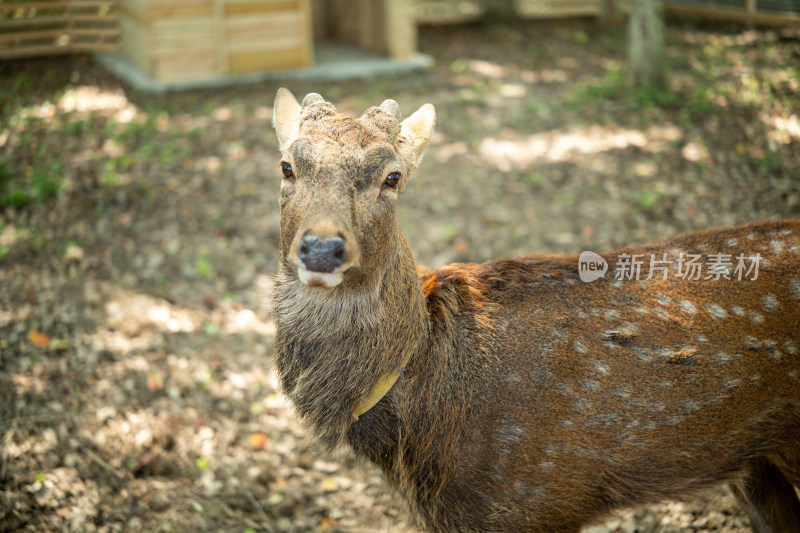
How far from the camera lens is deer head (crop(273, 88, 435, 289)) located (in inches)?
92.0

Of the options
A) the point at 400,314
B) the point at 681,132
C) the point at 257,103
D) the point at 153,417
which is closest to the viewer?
the point at 400,314

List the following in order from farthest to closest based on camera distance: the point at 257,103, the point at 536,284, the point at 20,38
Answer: the point at 20,38 → the point at 257,103 → the point at 536,284

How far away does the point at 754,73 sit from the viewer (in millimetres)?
7703

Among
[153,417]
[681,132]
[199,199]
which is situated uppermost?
[681,132]

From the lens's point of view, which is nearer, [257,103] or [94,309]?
[94,309]

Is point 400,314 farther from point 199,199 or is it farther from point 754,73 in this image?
point 754,73

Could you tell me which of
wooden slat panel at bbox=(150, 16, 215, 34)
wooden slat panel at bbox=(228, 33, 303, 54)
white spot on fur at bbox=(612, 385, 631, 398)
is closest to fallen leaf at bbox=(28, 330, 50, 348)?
white spot on fur at bbox=(612, 385, 631, 398)

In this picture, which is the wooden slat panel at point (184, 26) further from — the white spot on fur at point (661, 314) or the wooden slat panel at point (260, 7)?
the white spot on fur at point (661, 314)

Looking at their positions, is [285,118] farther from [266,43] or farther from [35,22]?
[35,22]

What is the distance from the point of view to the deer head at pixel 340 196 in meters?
2.34

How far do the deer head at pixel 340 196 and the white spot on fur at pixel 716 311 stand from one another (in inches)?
55.2

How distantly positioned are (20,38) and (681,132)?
35.5ft

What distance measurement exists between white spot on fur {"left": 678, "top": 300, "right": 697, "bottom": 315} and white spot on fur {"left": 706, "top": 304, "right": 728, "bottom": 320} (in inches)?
2.5

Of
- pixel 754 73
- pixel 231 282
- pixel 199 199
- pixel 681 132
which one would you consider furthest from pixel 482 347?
pixel 754 73
